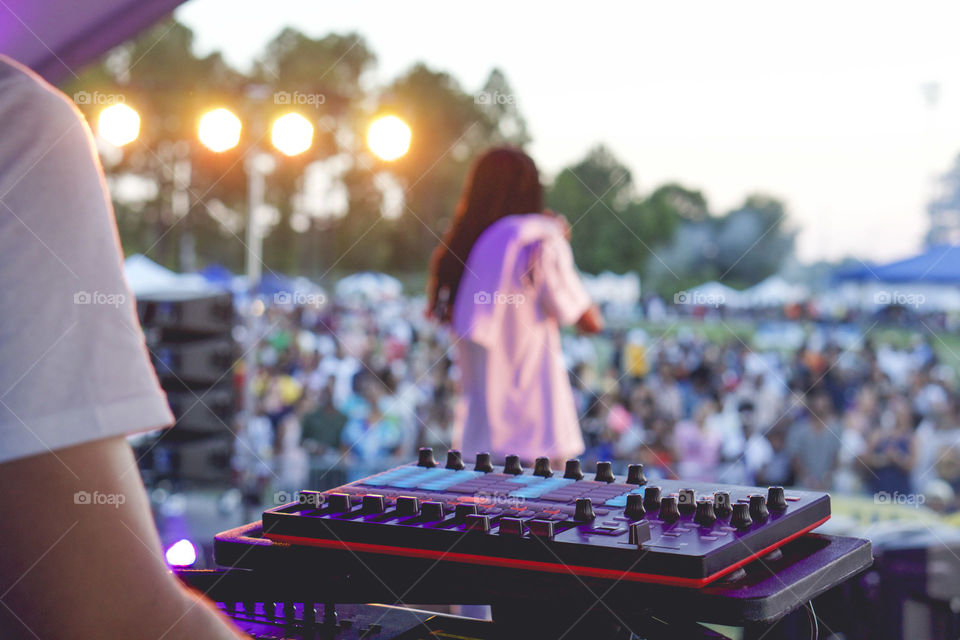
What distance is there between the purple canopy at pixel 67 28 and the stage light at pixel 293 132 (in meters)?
2.89

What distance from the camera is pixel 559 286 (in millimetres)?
2438

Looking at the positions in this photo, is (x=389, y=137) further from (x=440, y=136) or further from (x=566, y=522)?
(x=440, y=136)

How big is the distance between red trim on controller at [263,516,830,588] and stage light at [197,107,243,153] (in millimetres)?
4139

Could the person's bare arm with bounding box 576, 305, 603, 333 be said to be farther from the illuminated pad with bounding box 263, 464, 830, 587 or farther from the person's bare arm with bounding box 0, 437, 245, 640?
the person's bare arm with bounding box 0, 437, 245, 640

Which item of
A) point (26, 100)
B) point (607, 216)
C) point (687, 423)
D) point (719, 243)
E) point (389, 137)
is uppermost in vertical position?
point (607, 216)

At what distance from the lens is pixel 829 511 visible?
3.15ft

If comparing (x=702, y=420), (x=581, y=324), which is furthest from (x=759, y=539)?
(x=702, y=420)

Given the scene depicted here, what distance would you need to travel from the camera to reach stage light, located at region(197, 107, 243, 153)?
4.77 meters

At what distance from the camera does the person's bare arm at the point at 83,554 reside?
0.49m

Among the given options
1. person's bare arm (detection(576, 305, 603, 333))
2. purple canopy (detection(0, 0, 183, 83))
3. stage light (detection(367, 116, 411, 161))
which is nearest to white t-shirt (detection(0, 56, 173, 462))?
purple canopy (detection(0, 0, 183, 83))

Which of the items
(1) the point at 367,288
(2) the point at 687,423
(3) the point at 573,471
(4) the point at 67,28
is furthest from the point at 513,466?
(1) the point at 367,288

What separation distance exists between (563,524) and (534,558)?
0.05 meters

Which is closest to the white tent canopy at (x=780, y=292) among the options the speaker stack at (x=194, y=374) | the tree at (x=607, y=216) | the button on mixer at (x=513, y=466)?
the tree at (x=607, y=216)

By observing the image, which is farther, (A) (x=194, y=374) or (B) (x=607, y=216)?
(B) (x=607, y=216)
